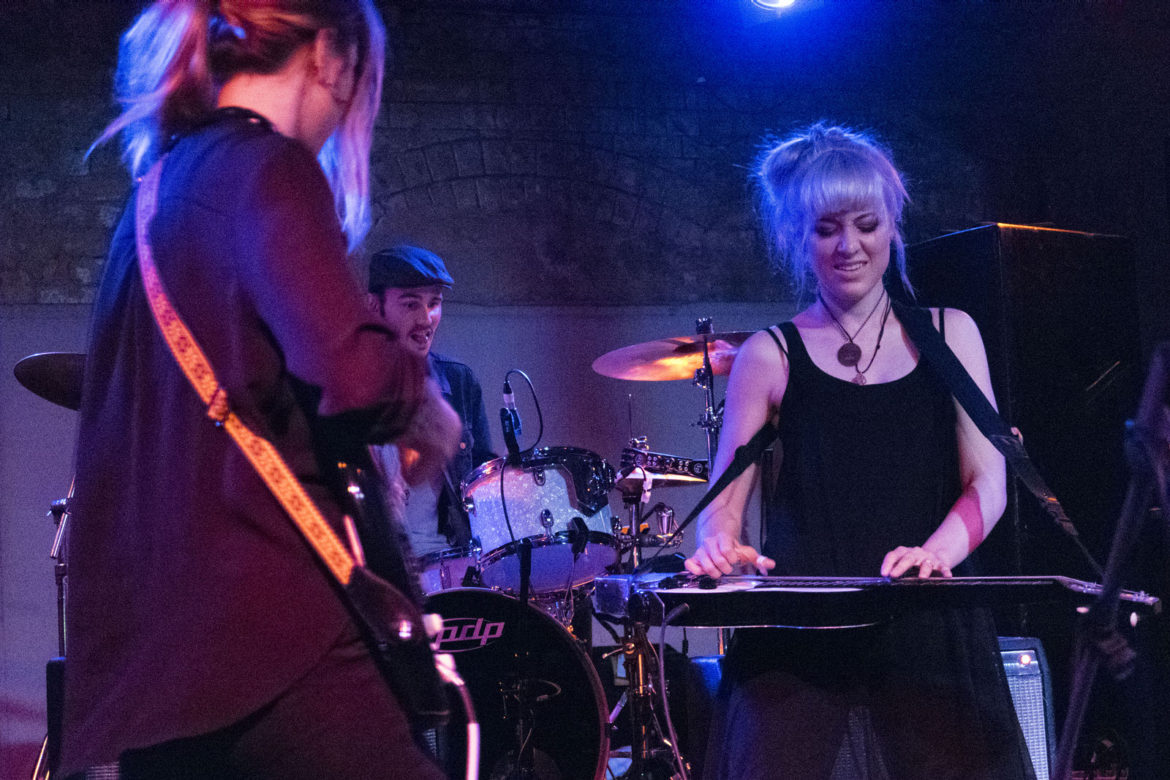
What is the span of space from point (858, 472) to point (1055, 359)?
2.42m

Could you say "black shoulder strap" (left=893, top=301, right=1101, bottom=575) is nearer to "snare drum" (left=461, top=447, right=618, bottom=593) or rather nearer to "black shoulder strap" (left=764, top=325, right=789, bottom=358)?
"black shoulder strap" (left=764, top=325, right=789, bottom=358)

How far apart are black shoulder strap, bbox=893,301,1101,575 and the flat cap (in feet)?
9.05

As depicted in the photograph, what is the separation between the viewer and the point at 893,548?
2025mm

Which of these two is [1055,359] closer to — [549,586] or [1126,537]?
[549,586]

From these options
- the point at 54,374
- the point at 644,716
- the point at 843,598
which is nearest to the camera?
the point at 843,598

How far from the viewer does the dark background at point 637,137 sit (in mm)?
6129

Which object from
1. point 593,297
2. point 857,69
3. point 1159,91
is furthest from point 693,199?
point 1159,91

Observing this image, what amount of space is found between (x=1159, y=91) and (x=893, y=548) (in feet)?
19.3

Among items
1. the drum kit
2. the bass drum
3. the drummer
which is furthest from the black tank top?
the drummer

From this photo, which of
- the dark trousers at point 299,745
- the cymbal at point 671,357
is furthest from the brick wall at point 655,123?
the dark trousers at point 299,745

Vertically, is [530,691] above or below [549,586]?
below

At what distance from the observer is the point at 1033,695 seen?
10.6 feet

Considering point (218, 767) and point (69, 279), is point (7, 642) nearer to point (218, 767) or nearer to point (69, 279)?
point (69, 279)

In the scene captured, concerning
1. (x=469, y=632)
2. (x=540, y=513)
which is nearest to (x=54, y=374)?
(x=469, y=632)
